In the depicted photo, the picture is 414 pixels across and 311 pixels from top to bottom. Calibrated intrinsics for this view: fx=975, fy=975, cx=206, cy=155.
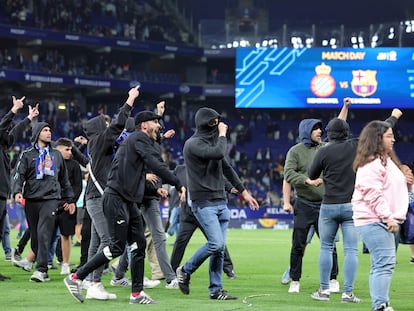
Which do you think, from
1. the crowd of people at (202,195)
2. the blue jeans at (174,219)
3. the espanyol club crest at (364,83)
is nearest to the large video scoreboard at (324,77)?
the espanyol club crest at (364,83)

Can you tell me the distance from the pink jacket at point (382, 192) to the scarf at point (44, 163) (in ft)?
19.8

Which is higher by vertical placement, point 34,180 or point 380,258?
point 34,180

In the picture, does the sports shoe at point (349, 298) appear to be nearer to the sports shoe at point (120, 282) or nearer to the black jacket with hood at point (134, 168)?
the black jacket with hood at point (134, 168)

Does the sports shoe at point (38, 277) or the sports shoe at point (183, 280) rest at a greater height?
the sports shoe at point (183, 280)

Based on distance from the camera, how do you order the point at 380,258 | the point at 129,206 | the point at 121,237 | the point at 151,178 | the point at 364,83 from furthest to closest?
1. the point at 364,83
2. the point at 151,178
3. the point at 129,206
4. the point at 121,237
5. the point at 380,258

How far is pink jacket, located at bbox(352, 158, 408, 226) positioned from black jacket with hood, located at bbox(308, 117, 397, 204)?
167 cm

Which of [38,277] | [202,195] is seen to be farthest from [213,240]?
[38,277]

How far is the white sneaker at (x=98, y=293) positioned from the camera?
11508 mm

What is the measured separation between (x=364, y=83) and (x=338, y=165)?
35.5 metres

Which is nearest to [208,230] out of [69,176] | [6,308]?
[6,308]

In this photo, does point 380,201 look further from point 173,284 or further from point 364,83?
point 364,83

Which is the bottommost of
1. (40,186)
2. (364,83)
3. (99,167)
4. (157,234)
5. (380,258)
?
(157,234)

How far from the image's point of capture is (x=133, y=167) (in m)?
11.1

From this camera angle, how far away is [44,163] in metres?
14.2
